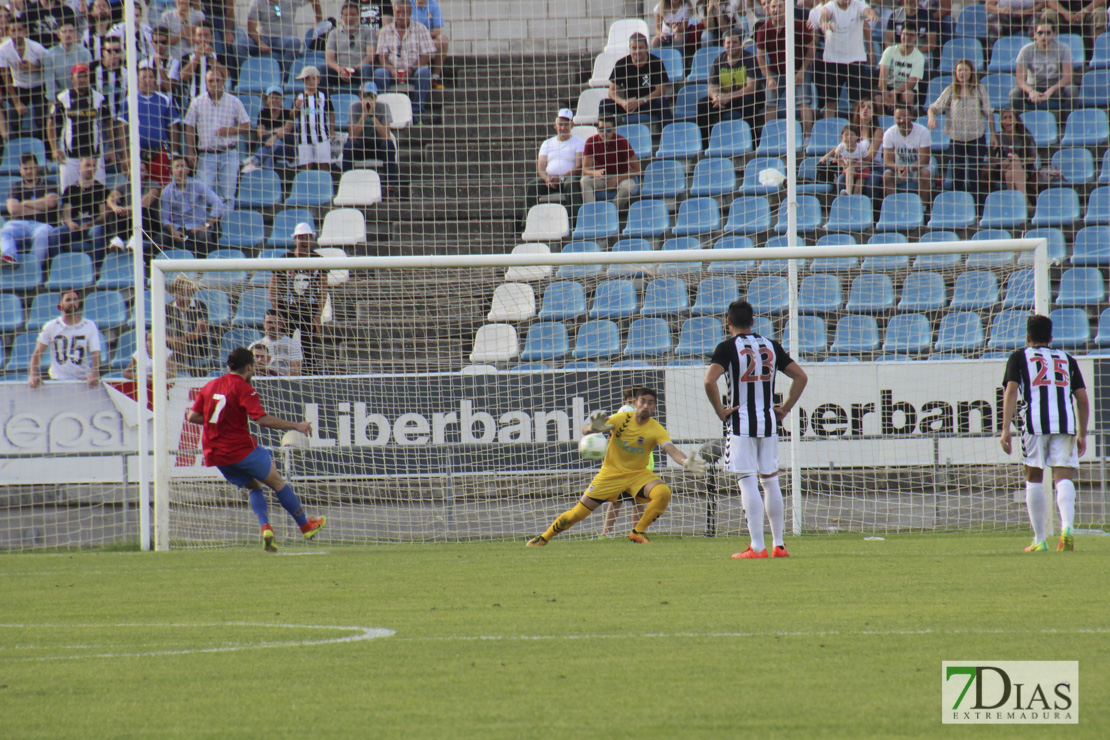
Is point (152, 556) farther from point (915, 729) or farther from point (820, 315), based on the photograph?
point (915, 729)

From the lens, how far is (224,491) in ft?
39.6

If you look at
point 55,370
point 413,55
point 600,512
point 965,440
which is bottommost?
point 600,512

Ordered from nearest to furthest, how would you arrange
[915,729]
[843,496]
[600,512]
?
1. [915,729]
2. [843,496]
3. [600,512]

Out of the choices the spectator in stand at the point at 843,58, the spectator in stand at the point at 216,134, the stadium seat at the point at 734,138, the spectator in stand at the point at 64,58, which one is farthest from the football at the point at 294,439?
the spectator in stand at the point at 843,58

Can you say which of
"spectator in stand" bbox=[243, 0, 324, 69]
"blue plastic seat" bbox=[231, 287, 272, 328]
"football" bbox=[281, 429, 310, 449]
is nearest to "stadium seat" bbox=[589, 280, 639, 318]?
"football" bbox=[281, 429, 310, 449]

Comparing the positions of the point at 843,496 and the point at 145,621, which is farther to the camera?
the point at 843,496

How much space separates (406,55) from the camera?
16.2 meters

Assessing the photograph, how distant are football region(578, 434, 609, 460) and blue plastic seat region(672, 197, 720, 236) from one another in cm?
431

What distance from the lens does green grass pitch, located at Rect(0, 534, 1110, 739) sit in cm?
320

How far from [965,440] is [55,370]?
32.4 feet

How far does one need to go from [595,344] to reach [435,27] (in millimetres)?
6304

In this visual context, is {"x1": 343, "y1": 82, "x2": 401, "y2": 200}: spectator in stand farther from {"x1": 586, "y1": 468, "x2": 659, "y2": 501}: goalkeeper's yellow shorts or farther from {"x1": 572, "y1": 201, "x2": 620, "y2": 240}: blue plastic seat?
{"x1": 586, "y1": 468, "x2": 659, "y2": 501}: goalkeeper's yellow shorts

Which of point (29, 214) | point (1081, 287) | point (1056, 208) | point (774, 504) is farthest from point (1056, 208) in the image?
point (29, 214)

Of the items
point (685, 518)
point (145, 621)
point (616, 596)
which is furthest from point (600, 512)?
point (145, 621)
